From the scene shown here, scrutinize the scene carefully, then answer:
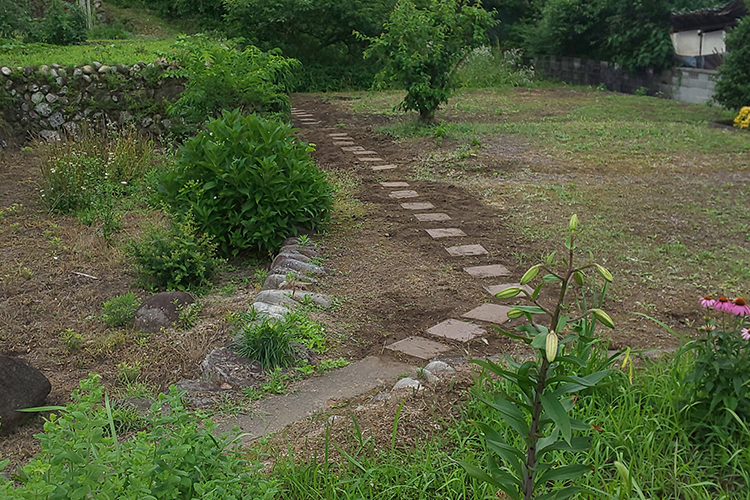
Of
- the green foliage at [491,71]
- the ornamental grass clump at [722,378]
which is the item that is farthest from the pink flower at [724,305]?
the green foliage at [491,71]

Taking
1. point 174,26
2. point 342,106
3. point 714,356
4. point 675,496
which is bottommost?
point 675,496

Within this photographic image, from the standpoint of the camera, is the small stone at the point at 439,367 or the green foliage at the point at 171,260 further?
the green foliage at the point at 171,260

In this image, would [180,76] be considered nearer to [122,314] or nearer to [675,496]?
[122,314]

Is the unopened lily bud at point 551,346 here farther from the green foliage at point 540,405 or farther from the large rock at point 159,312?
the large rock at point 159,312

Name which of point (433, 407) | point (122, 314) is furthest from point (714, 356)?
point (122, 314)

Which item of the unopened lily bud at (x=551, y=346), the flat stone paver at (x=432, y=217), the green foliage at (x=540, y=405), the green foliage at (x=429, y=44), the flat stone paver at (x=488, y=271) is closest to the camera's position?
the unopened lily bud at (x=551, y=346)

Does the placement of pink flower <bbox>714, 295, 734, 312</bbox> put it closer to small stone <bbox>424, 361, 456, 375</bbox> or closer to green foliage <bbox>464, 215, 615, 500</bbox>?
green foliage <bbox>464, 215, 615, 500</bbox>

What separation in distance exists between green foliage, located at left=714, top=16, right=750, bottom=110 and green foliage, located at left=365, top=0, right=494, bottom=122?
4051mm

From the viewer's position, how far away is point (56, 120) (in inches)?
311

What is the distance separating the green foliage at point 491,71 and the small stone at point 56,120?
31.6ft

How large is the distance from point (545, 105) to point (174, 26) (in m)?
9.72

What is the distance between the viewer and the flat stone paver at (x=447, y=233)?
509cm

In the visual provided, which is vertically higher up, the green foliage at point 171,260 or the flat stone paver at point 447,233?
the green foliage at point 171,260

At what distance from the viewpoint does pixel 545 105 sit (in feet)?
41.0
